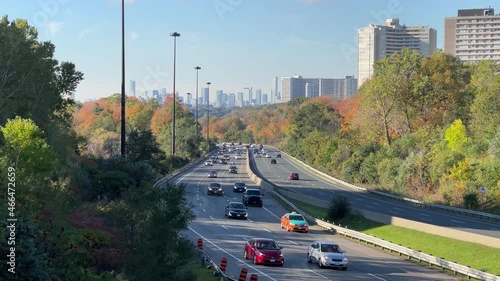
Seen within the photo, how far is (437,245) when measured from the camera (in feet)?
114

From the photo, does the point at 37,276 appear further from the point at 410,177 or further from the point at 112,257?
the point at 410,177

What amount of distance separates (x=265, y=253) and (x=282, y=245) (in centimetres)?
739

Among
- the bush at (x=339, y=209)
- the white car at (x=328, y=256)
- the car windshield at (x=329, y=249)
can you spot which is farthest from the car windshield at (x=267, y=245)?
the bush at (x=339, y=209)

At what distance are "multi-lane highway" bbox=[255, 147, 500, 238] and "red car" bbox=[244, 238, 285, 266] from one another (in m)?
14.9

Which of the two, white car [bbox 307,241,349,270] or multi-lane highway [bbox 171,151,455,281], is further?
white car [bbox 307,241,349,270]

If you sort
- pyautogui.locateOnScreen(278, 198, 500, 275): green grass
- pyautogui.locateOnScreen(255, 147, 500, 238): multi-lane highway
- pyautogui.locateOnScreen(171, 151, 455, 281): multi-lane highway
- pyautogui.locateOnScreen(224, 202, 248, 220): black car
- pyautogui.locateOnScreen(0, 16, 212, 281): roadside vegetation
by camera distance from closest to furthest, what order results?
pyautogui.locateOnScreen(0, 16, 212, 281): roadside vegetation
pyautogui.locateOnScreen(171, 151, 455, 281): multi-lane highway
pyautogui.locateOnScreen(278, 198, 500, 275): green grass
pyautogui.locateOnScreen(255, 147, 500, 238): multi-lane highway
pyautogui.locateOnScreen(224, 202, 248, 220): black car

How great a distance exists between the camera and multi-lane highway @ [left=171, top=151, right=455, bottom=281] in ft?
89.2

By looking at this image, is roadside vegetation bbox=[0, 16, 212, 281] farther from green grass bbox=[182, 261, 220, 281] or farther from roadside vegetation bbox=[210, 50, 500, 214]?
roadside vegetation bbox=[210, 50, 500, 214]

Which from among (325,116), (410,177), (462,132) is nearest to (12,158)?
(410,177)

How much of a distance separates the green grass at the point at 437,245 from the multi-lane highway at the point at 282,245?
94.4 inches

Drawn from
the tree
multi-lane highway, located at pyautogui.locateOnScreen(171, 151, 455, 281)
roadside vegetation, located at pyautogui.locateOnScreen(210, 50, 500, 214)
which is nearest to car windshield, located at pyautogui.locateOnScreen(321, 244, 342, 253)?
multi-lane highway, located at pyautogui.locateOnScreen(171, 151, 455, 281)

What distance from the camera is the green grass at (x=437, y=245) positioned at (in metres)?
30.1

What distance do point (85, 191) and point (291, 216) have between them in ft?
41.3

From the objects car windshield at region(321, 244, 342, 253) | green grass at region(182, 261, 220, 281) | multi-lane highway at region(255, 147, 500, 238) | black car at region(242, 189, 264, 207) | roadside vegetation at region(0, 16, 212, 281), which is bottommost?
multi-lane highway at region(255, 147, 500, 238)
